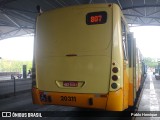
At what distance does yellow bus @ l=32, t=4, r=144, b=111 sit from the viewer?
684 centimetres

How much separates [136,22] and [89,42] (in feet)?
109

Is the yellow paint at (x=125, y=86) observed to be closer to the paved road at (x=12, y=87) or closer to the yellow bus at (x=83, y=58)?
the yellow bus at (x=83, y=58)

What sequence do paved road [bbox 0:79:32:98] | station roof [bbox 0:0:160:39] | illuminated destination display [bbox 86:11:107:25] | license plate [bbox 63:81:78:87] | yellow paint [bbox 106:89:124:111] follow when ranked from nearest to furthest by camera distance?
yellow paint [bbox 106:89:124:111] < illuminated destination display [bbox 86:11:107:25] < license plate [bbox 63:81:78:87] < paved road [bbox 0:79:32:98] < station roof [bbox 0:0:160:39]

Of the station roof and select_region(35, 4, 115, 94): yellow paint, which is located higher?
the station roof

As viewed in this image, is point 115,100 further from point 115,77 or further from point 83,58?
point 83,58

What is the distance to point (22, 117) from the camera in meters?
8.20

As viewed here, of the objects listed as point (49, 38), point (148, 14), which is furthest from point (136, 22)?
point (49, 38)

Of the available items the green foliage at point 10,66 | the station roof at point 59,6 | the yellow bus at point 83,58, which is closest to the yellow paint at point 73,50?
the yellow bus at point 83,58

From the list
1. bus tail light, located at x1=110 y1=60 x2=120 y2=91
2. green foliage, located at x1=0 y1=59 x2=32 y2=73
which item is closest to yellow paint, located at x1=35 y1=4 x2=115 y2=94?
bus tail light, located at x1=110 y1=60 x2=120 y2=91

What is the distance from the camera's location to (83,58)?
7.13 meters

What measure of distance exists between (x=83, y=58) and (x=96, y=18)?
1.14 m

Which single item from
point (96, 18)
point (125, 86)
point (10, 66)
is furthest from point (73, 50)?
point (10, 66)

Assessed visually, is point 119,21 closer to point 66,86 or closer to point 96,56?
point 96,56

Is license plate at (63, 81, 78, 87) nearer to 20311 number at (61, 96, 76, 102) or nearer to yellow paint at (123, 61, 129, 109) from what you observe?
20311 number at (61, 96, 76, 102)
